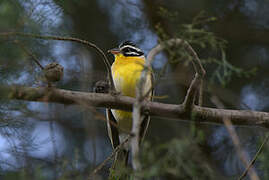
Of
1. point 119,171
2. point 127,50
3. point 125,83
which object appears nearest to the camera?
point 119,171

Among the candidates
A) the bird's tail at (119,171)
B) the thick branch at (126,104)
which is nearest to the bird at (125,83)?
the bird's tail at (119,171)

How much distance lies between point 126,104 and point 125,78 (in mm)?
1111

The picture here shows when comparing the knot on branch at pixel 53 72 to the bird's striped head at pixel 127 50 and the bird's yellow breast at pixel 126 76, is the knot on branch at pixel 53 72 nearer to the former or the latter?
the bird's yellow breast at pixel 126 76

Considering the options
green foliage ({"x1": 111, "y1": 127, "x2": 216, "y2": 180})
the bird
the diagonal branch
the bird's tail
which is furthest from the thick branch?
green foliage ({"x1": 111, "y1": 127, "x2": 216, "y2": 180})

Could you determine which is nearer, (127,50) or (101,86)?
(101,86)

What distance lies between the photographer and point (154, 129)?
22.2 ft

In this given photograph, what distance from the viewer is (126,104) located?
3789 millimetres

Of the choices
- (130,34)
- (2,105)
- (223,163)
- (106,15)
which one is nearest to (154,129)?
(223,163)

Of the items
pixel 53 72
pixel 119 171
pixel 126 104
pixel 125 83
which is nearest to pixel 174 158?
pixel 119 171

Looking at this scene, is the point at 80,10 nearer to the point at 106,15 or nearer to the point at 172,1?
the point at 106,15

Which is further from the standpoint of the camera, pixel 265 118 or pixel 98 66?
pixel 98 66

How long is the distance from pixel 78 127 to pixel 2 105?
3.22 meters

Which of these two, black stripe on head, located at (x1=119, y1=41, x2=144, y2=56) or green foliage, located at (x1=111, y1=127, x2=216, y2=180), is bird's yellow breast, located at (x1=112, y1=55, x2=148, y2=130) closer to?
black stripe on head, located at (x1=119, y1=41, x2=144, y2=56)

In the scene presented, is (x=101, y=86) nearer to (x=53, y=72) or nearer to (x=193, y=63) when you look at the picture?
(x=53, y=72)
